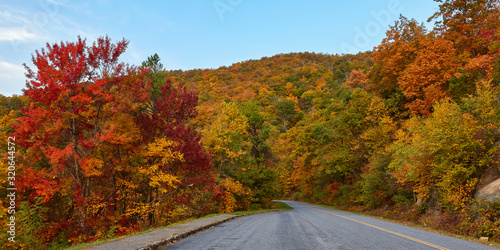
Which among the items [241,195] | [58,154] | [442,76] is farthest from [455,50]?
[58,154]

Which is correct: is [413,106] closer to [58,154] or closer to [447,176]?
[447,176]

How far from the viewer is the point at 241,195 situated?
2455 centimetres

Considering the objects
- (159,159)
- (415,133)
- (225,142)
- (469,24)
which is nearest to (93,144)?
(159,159)

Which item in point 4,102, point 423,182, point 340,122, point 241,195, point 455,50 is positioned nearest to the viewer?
point 423,182

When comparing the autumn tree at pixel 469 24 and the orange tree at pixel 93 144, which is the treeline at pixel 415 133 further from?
the orange tree at pixel 93 144

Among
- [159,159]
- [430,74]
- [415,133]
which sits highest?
[430,74]

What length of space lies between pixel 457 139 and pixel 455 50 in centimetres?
1546

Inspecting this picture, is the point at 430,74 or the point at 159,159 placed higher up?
the point at 430,74

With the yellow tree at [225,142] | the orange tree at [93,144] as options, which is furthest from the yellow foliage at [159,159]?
the yellow tree at [225,142]

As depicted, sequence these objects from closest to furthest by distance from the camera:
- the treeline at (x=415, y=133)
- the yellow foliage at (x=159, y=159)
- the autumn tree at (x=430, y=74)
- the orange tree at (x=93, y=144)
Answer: the orange tree at (x=93, y=144), the treeline at (x=415, y=133), the yellow foliage at (x=159, y=159), the autumn tree at (x=430, y=74)

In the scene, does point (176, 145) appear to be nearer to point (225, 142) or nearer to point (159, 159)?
point (159, 159)

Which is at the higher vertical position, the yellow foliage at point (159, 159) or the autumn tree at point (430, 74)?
the autumn tree at point (430, 74)

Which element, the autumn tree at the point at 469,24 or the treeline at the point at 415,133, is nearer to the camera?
the treeline at the point at 415,133

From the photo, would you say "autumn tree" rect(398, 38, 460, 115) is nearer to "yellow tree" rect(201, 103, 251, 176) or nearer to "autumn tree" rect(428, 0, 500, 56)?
"autumn tree" rect(428, 0, 500, 56)
